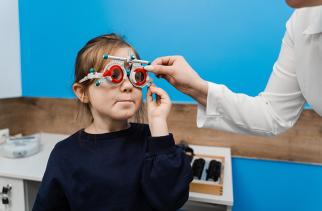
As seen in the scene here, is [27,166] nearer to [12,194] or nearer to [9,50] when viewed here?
[12,194]

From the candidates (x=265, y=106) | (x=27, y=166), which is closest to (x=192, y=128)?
(x=265, y=106)

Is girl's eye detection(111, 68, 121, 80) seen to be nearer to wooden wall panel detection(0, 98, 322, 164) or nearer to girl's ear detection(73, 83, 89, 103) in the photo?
girl's ear detection(73, 83, 89, 103)

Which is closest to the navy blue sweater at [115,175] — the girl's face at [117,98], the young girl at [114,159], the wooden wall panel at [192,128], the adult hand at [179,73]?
the young girl at [114,159]

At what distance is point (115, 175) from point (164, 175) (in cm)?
17

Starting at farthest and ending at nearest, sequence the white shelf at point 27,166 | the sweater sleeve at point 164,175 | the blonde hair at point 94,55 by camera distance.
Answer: the white shelf at point 27,166, the blonde hair at point 94,55, the sweater sleeve at point 164,175

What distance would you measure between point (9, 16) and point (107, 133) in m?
1.14

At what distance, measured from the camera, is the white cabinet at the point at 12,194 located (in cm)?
115

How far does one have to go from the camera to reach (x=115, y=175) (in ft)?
2.72

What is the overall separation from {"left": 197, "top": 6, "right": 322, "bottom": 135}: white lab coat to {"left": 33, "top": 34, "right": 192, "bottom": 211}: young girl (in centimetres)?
19

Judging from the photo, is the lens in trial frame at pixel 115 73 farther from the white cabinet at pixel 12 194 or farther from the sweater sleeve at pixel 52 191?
the white cabinet at pixel 12 194

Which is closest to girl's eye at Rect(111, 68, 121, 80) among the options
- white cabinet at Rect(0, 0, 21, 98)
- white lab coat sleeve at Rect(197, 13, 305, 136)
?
white lab coat sleeve at Rect(197, 13, 305, 136)

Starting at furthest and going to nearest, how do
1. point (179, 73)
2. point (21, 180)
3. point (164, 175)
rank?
point (21, 180) → point (179, 73) → point (164, 175)

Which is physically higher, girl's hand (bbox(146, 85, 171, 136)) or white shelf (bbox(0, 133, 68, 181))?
girl's hand (bbox(146, 85, 171, 136))

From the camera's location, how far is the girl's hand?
0.81m
